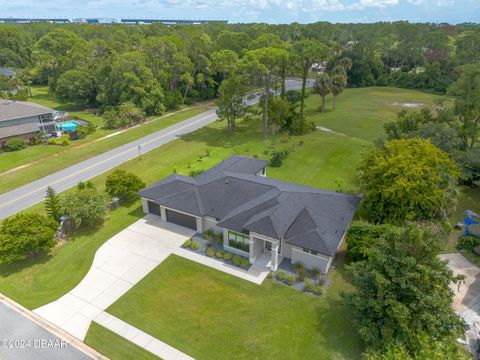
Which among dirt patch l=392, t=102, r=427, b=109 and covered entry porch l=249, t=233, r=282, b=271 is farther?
dirt patch l=392, t=102, r=427, b=109

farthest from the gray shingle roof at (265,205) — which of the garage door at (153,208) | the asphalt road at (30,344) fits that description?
the asphalt road at (30,344)

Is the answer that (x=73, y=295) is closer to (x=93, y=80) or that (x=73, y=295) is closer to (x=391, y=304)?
(x=391, y=304)

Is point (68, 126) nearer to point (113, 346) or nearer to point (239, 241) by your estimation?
point (239, 241)

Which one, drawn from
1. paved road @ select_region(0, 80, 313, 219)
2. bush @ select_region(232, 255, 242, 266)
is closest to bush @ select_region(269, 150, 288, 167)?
paved road @ select_region(0, 80, 313, 219)

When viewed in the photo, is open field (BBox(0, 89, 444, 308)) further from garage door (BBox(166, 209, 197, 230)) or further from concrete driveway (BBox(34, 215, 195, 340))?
garage door (BBox(166, 209, 197, 230))

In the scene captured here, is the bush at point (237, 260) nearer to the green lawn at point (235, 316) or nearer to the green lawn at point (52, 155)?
the green lawn at point (235, 316)

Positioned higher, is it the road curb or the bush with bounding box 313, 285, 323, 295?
the bush with bounding box 313, 285, 323, 295

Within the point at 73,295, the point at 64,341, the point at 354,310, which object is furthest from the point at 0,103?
the point at 354,310

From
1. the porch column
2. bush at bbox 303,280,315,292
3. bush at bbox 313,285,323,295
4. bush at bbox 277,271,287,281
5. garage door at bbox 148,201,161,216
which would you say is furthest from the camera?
garage door at bbox 148,201,161,216
